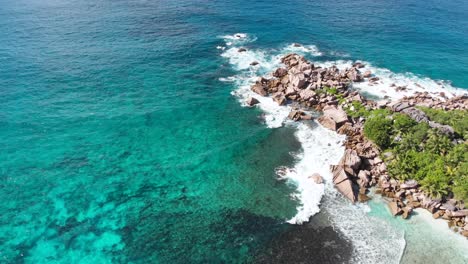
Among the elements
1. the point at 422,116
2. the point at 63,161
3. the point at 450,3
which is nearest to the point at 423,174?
the point at 422,116

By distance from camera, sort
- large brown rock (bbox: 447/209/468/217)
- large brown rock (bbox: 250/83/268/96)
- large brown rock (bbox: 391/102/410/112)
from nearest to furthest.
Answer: large brown rock (bbox: 447/209/468/217) < large brown rock (bbox: 391/102/410/112) < large brown rock (bbox: 250/83/268/96)

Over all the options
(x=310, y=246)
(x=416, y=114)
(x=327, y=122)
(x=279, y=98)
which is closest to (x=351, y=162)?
(x=327, y=122)

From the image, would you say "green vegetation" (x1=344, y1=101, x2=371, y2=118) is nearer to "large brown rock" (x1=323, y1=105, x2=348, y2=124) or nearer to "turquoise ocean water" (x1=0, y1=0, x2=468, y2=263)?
"large brown rock" (x1=323, y1=105, x2=348, y2=124)

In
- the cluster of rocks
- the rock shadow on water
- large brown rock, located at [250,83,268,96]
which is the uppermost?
large brown rock, located at [250,83,268,96]

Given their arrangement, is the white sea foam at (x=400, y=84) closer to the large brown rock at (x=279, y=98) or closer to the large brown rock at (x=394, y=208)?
the large brown rock at (x=279, y=98)

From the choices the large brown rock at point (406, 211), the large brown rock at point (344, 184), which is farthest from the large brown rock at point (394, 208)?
the large brown rock at point (344, 184)

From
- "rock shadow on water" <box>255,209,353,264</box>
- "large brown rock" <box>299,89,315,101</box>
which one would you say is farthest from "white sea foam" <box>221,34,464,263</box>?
"large brown rock" <box>299,89,315,101</box>

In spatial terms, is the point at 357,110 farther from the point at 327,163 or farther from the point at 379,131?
the point at 327,163
